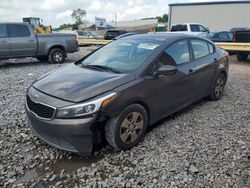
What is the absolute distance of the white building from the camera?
2897cm

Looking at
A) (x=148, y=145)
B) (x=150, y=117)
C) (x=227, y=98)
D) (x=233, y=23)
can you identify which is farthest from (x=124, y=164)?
(x=233, y=23)

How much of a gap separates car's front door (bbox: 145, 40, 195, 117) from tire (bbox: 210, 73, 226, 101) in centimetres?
98

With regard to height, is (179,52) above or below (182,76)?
above

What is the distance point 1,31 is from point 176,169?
9.55 meters

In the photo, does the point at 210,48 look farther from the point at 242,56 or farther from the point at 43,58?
the point at 43,58

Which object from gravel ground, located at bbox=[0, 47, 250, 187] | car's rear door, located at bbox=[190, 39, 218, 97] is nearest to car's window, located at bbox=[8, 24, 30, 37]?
gravel ground, located at bbox=[0, 47, 250, 187]

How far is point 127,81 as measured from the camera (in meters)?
3.48

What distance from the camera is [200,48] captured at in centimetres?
514

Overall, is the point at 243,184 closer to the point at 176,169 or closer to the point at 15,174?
the point at 176,169

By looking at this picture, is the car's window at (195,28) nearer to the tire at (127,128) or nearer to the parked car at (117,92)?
the parked car at (117,92)

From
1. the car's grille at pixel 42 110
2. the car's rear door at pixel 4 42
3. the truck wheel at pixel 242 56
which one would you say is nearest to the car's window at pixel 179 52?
the car's grille at pixel 42 110

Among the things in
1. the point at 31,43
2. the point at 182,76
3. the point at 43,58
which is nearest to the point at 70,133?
the point at 182,76

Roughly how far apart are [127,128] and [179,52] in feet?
5.95

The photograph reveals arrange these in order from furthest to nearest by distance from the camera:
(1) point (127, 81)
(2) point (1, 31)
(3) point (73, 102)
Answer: (2) point (1, 31) → (1) point (127, 81) → (3) point (73, 102)
